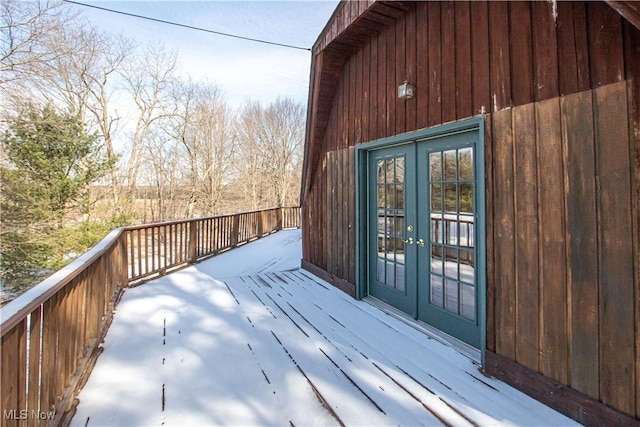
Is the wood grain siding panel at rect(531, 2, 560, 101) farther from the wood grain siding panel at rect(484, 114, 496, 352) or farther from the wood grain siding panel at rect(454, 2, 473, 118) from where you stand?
the wood grain siding panel at rect(454, 2, 473, 118)

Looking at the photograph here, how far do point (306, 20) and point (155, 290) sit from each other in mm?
7064

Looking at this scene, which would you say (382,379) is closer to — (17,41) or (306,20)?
(306,20)

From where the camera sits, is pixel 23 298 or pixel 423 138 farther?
pixel 423 138

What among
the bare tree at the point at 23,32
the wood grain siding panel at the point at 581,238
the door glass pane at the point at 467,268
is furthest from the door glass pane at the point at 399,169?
the bare tree at the point at 23,32

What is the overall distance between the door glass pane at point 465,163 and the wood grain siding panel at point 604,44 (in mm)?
1018

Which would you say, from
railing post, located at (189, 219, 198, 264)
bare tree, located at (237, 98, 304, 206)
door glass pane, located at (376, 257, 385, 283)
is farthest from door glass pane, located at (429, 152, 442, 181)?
bare tree, located at (237, 98, 304, 206)

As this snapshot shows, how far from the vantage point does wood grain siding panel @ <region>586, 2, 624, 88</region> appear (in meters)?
1.70

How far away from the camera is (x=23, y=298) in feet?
4.91

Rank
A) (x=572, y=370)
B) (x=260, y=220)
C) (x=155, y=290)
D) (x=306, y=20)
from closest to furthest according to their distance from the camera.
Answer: (x=572, y=370), (x=155, y=290), (x=306, y=20), (x=260, y=220)

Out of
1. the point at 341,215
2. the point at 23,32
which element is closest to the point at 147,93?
the point at 23,32

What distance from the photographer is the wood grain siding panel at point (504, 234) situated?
2.27 meters

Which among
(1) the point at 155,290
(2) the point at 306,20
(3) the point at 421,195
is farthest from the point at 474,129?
(2) the point at 306,20

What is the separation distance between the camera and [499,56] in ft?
7.69

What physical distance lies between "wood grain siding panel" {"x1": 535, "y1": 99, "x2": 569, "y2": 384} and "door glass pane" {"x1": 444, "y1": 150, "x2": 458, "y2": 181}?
864mm
